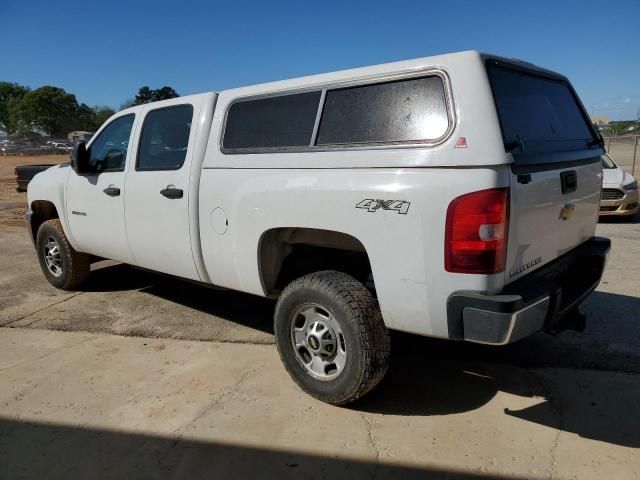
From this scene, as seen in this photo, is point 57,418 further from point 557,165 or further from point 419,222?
point 557,165

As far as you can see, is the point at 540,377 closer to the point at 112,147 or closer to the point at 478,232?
the point at 478,232

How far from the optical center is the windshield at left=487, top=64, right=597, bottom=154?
2.75m

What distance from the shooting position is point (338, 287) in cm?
304

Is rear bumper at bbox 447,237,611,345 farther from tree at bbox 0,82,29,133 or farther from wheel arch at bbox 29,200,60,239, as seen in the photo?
tree at bbox 0,82,29,133

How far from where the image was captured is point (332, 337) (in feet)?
10.4

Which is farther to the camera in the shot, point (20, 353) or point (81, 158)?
point (81, 158)

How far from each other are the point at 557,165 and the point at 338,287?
146 cm

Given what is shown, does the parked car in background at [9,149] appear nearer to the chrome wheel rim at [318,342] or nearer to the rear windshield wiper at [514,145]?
the chrome wheel rim at [318,342]

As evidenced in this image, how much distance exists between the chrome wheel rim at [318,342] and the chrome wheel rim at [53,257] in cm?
350

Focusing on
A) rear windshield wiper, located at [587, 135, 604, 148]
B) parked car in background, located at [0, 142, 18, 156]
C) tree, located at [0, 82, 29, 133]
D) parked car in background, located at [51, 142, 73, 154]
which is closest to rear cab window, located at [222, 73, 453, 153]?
rear windshield wiper, located at [587, 135, 604, 148]

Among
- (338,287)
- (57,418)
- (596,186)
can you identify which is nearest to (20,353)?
(57,418)

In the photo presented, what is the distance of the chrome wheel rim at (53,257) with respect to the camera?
564cm

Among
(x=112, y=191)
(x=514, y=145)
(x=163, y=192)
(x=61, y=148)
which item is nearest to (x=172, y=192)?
(x=163, y=192)

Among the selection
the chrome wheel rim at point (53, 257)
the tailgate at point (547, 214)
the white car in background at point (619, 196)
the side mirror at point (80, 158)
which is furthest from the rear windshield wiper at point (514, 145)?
the white car in background at point (619, 196)
